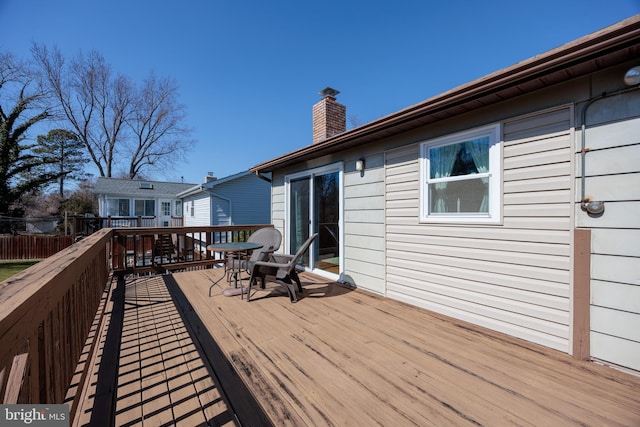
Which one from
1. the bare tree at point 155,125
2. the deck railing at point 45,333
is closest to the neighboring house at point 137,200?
the bare tree at point 155,125

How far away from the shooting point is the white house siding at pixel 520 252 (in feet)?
7.70

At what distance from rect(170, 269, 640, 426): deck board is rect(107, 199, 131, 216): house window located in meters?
16.4

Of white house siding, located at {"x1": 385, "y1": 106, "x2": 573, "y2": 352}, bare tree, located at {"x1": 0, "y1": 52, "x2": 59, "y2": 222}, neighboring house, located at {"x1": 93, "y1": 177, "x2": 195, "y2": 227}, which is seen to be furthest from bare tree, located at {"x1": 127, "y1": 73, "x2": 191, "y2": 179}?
white house siding, located at {"x1": 385, "y1": 106, "x2": 573, "y2": 352}

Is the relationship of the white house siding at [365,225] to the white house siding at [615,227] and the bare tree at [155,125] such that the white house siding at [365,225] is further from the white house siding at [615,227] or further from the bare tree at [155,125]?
the bare tree at [155,125]

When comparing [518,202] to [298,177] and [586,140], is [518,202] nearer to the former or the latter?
[586,140]

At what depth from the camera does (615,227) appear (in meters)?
2.07

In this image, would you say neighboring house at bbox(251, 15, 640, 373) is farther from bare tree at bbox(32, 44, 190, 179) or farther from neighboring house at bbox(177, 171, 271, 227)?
bare tree at bbox(32, 44, 190, 179)

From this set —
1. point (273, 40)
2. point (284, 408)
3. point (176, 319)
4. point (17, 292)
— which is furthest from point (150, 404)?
point (273, 40)

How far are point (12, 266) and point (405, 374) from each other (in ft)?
47.0

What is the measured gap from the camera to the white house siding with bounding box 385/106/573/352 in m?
2.35

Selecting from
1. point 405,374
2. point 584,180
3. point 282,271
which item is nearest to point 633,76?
point 584,180

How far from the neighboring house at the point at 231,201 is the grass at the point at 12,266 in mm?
6225

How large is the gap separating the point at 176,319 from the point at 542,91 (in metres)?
4.49

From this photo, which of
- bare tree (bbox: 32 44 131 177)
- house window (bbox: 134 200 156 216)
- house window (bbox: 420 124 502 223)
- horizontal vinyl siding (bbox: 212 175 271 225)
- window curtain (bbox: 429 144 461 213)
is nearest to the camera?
house window (bbox: 420 124 502 223)
